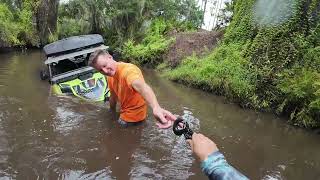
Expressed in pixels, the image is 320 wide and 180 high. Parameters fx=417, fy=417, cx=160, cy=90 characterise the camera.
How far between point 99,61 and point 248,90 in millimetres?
6843

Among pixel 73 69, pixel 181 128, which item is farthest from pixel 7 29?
pixel 181 128

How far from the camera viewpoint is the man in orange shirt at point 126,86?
499cm

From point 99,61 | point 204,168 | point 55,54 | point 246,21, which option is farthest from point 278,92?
point 204,168

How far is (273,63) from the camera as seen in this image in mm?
11547

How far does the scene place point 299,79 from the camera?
10.2 meters

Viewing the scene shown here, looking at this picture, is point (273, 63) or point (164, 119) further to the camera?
point (273, 63)

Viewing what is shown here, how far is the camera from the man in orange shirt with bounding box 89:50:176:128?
196 inches

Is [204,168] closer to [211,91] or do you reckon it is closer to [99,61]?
[99,61]

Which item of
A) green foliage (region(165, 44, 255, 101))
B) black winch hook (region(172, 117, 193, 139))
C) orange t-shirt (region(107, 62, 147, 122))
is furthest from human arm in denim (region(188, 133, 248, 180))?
green foliage (region(165, 44, 255, 101))

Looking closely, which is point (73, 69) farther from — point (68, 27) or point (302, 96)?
point (68, 27)

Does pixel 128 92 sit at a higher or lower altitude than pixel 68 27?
higher

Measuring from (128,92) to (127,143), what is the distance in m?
0.88

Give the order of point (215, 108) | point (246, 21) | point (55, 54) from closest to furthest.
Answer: point (215, 108) < point (55, 54) < point (246, 21)

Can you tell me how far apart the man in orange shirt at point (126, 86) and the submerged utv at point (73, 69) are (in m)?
4.23
